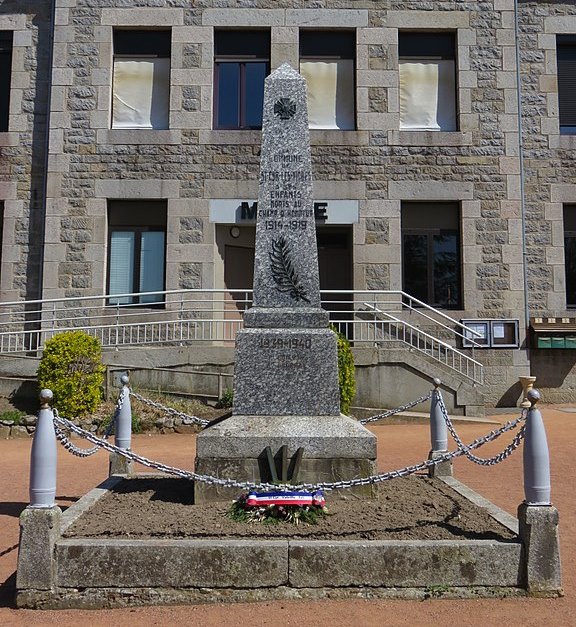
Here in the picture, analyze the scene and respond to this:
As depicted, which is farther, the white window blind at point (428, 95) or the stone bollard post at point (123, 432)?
the white window blind at point (428, 95)

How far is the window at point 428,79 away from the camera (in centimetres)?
1502

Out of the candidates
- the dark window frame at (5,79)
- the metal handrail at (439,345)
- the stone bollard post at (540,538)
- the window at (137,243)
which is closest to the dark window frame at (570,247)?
the metal handrail at (439,345)

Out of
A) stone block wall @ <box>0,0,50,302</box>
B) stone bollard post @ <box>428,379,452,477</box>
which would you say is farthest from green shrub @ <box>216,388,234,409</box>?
stone bollard post @ <box>428,379,452,477</box>

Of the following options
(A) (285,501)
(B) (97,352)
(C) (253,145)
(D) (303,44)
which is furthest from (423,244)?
(A) (285,501)

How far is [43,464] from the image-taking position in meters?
3.73

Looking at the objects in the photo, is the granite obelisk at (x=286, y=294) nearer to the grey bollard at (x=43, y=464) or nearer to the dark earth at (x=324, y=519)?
the dark earth at (x=324, y=519)

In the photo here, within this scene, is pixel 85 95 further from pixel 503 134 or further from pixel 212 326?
pixel 503 134

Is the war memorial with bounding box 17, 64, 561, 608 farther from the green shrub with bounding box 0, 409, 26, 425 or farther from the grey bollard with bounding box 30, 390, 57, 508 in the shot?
the green shrub with bounding box 0, 409, 26, 425

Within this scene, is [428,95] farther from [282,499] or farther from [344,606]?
[344,606]

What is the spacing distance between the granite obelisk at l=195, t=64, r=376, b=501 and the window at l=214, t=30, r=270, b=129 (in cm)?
942

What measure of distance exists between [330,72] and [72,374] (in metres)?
9.72

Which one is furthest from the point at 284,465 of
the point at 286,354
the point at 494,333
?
the point at 494,333

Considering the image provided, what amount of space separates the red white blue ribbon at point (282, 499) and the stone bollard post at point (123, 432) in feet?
7.18

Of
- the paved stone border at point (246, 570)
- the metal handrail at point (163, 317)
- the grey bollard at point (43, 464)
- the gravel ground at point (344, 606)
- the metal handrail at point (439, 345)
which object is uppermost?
the metal handrail at point (163, 317)
